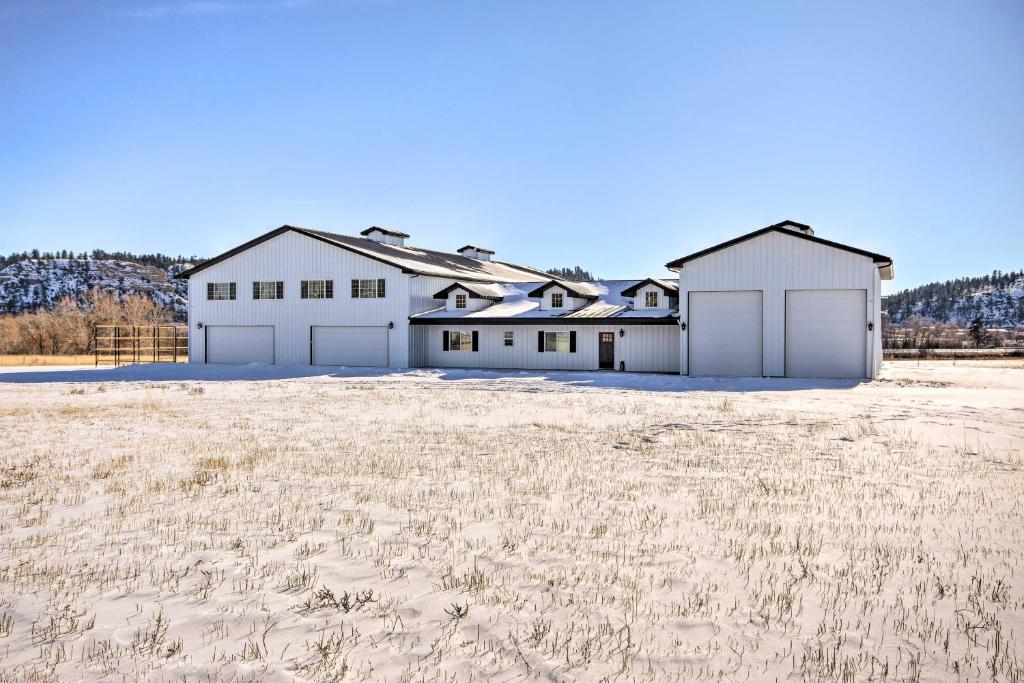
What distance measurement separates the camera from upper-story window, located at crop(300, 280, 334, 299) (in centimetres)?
4234

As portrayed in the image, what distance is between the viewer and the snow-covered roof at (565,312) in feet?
126

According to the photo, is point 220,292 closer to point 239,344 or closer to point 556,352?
point 239,344

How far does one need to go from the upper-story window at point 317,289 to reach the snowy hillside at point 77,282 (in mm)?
107798

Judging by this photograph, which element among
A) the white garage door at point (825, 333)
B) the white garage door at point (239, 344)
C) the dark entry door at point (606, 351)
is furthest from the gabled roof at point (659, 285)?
the white garage door at point (239, 344)

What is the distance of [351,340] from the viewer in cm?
4216

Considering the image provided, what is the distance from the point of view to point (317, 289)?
140 feet

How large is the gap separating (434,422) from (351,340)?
25.6m

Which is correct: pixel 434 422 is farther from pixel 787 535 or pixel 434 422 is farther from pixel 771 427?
pixel 787 535

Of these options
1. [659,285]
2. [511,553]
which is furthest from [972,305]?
[511,553]

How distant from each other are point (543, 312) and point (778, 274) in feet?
→ 42.2

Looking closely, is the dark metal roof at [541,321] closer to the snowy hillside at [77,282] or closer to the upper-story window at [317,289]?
the upper-story window at [317,289]

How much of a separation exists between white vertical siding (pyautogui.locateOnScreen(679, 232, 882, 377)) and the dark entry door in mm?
5351

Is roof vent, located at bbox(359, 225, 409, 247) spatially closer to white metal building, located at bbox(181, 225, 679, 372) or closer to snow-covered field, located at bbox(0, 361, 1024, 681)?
white metal building, located at bbox(181, 225, 679, 372)

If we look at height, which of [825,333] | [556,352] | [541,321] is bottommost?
[556,352]
